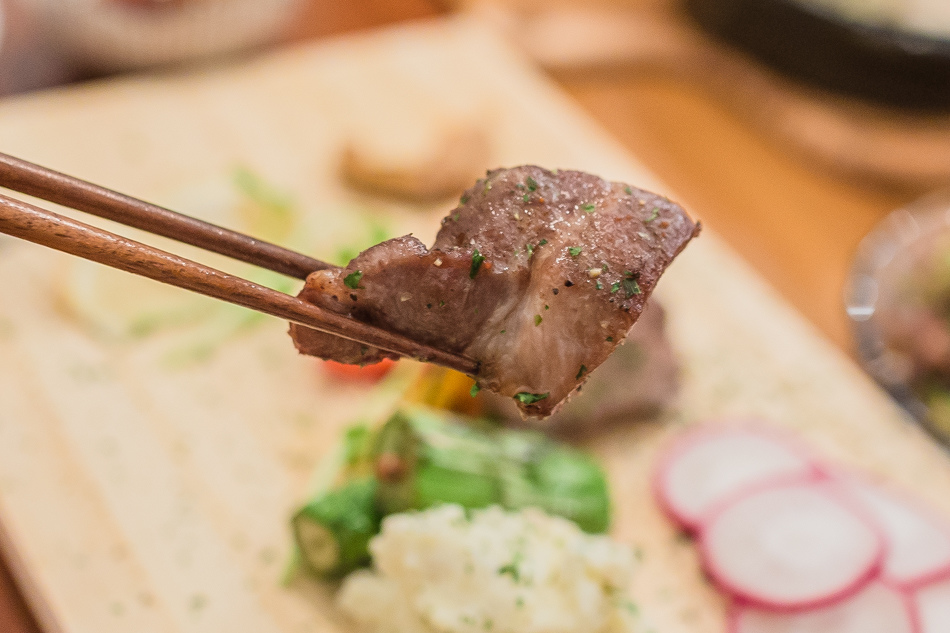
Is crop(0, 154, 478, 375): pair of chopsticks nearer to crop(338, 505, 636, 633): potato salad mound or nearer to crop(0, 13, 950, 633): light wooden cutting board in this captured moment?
crop(338, 505, 636, 633): potato salad mound

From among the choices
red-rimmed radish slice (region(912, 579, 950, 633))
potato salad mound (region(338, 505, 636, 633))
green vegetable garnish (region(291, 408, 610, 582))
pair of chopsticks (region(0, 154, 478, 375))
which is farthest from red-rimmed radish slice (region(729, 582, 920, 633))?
pair of chopsticks (region(0, 154, 478, 375))

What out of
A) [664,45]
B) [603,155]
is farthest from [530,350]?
[664,45]

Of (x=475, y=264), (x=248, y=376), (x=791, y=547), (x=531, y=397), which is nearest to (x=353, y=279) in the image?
(x=475, y=264)

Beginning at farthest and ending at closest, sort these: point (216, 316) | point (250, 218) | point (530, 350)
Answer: point (250, 218) → point (216, 316) → point (530, 350)

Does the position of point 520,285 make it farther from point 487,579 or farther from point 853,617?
point 853,617

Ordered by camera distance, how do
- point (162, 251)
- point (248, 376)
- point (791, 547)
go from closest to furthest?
1. point (162, 251)
2. point (791, 547)
3. point (248, 376)

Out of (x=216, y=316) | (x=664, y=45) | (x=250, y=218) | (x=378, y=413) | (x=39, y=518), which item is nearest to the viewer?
(x=39, y=518)

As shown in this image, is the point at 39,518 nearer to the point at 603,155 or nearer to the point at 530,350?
the point at 530,350
